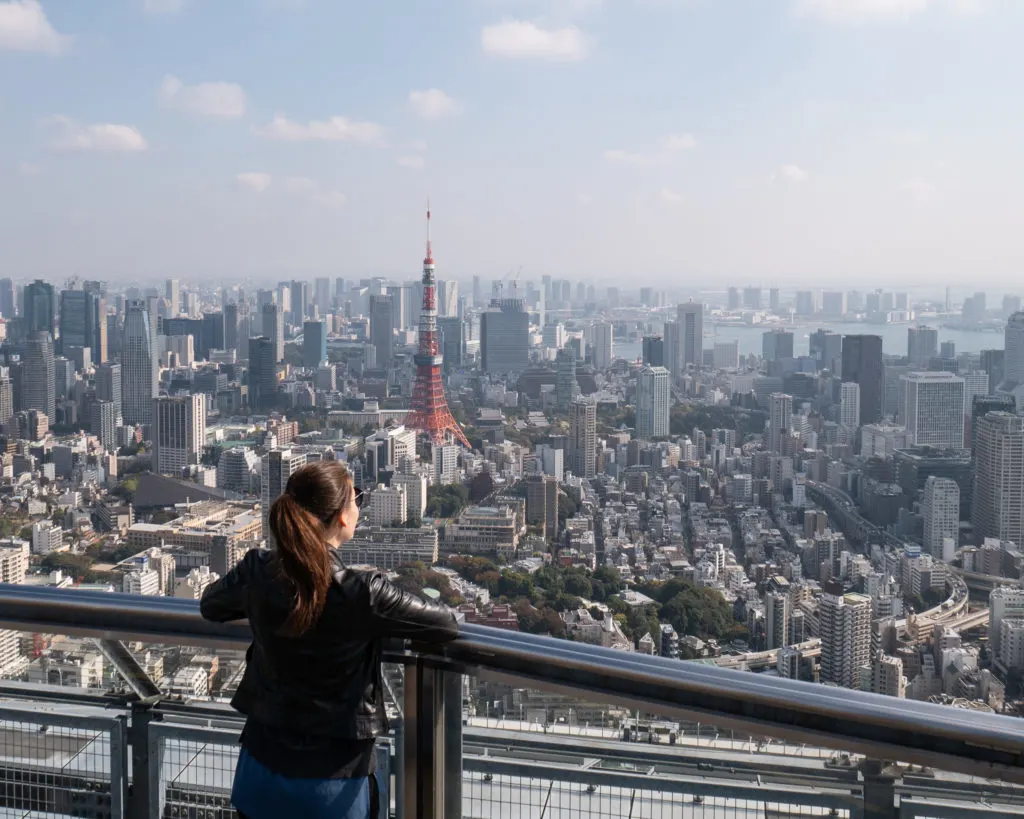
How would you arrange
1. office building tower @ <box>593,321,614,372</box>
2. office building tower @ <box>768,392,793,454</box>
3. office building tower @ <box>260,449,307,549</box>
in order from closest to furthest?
office building tower @ <box>260,449,307,549</box>, office building tower @ <box>768,392,793,454</box>, office building tower @ <box>593,321,614,372</box>

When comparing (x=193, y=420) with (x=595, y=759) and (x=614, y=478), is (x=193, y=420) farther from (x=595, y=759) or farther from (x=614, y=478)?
(x=595, y=759)

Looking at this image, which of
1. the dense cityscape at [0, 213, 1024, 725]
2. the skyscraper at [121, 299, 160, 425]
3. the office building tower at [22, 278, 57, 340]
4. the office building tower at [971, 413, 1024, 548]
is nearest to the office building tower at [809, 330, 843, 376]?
the dense cityscape at [0, 213, 1024, 725]

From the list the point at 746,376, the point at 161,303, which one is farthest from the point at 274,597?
the point at 161,303

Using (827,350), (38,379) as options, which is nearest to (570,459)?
(827,350)

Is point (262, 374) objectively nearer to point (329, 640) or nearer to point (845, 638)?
point (845, 638)

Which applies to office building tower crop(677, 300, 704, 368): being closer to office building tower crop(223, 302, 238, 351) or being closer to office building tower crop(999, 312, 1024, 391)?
office building tower crop(999, 312, 1024, 391)
